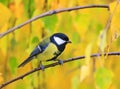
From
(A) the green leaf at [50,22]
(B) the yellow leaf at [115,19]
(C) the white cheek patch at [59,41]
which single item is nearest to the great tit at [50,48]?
(C) the white cheek patch at [59,41]

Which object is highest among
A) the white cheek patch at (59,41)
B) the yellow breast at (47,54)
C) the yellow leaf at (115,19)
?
the yellow leaf at (115,19)

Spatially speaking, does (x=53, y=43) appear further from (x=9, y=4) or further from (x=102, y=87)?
(x=102, y=87)

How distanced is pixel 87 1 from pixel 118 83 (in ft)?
1.59

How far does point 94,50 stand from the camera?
103 inches

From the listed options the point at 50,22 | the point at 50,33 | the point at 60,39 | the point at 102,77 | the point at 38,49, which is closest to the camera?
the point at 102,77

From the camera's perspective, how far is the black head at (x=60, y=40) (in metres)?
2.18

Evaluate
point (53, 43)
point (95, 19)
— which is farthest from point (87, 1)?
point (53, 43)

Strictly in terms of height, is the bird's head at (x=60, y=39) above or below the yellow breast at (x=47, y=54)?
above

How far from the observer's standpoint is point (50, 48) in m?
2.17

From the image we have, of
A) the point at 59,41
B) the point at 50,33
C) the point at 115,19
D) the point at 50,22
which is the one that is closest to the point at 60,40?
the point at 59,41

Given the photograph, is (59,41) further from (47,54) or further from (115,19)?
(115,19)

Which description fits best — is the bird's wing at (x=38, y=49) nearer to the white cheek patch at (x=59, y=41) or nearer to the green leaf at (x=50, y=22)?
the white cheek patch at (x=59, y=41)

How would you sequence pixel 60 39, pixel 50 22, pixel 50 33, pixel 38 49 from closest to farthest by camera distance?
pixel 50 22, pixel 50 33, pixel 38 49, pixel 60 39

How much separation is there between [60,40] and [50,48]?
0.27 ft
